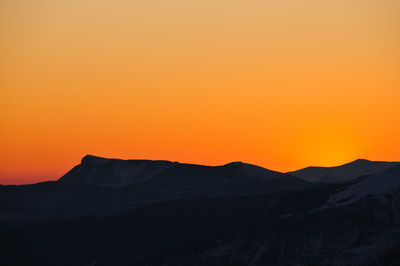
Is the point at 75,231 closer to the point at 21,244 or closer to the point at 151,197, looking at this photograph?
the point at 21,244

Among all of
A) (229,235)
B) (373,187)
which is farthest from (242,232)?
(373,187)

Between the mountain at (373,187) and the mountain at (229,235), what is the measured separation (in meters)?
2.21

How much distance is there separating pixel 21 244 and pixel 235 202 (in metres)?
39.9

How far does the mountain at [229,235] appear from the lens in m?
89.4

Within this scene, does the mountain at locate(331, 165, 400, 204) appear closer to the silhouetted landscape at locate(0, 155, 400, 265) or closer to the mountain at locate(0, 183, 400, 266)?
the silhouetted landscape at locate(0, 155, 400, 265)

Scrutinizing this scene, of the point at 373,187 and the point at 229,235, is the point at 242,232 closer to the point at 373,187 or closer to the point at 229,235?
the point at 229,235

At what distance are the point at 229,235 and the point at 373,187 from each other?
70.2 feet

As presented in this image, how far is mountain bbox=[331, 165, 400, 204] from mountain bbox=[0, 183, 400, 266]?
221cm

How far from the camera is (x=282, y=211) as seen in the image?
11069 cm

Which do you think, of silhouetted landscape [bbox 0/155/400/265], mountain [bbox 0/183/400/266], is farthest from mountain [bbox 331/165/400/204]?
mountain [bbox 0/183/400/266]

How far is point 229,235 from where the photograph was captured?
106125 millimetres

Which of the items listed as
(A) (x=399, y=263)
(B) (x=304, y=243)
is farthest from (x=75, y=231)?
(A) (x=399, y=263)

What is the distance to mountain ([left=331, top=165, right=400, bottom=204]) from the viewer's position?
99169 mm

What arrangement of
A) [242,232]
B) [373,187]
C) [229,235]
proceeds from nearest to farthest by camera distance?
[373,187] < [242,232] < [229,235]
